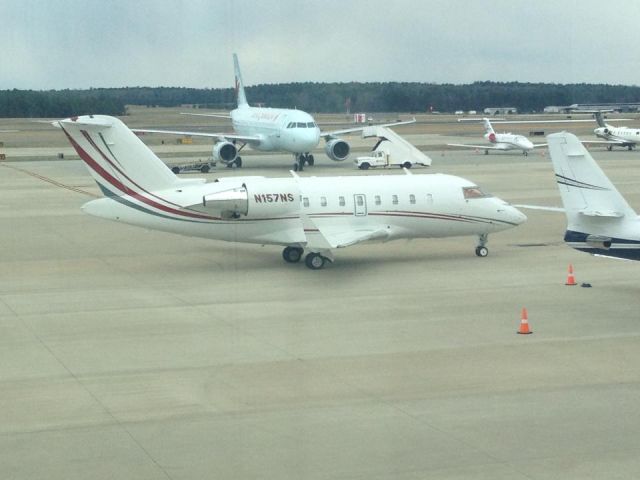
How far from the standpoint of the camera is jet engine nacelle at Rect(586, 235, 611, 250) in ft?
84.9

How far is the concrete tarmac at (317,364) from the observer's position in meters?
15.3

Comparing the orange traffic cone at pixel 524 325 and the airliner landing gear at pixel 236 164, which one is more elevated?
the orange traffic cone at pixel 524 325

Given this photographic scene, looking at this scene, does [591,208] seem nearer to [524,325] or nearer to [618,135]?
[524,325]

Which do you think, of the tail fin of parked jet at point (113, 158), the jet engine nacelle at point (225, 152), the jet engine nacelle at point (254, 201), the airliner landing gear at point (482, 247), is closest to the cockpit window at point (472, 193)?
the airliner landing gear at point (482, 247)

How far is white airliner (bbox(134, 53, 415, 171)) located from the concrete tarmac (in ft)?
104

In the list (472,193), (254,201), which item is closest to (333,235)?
(254,201)

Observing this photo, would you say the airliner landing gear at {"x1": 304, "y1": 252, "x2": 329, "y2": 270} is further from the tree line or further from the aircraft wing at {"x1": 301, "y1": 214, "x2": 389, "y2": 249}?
the tree line

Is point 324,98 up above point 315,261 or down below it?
above

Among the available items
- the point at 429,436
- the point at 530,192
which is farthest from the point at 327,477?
the point at 530,192

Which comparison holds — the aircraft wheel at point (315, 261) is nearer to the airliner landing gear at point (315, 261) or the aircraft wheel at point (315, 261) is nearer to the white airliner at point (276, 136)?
the airliner landing gear at point (315, 261)

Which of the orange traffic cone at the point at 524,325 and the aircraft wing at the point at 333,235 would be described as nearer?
the orange traffic cone at the point at 524,325

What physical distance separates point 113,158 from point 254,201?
4338 millimetres

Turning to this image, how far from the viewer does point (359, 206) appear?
3250 centimetres

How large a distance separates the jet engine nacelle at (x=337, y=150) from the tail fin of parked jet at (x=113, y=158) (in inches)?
1654
